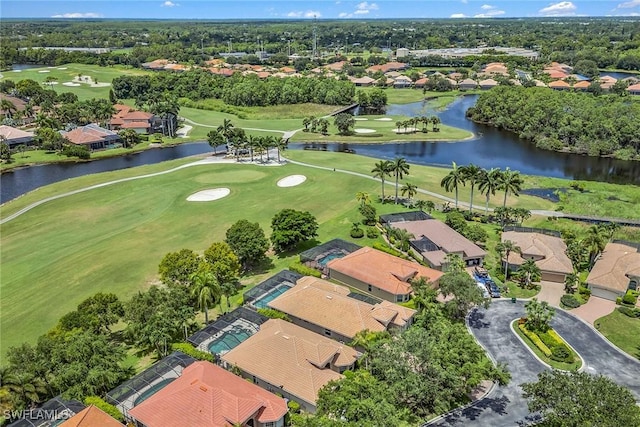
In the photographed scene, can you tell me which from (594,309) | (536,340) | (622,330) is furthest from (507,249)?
(536,340)

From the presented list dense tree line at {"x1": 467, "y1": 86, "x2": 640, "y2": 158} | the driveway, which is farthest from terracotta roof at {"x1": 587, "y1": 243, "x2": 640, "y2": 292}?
dense tree line at {"x1": 467, "y1": 86, "x2": 640, "y2": 158}

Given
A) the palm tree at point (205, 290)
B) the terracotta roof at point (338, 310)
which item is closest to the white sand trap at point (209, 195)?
the terracotta roof at point (338, 310)

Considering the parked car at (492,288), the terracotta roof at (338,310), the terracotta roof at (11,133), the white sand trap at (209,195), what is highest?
the terracotta roof at (11,133)

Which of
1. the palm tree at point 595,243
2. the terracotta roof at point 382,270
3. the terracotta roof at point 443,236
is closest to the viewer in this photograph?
the terracotta roof at point 382,270

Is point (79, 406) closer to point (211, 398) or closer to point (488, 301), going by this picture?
point (211, 398)

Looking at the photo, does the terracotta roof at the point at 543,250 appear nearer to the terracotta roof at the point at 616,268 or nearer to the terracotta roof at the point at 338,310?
the terracotta roof at the point at 616,268

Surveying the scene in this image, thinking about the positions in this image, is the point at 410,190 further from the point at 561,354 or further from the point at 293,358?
the point at 293,358

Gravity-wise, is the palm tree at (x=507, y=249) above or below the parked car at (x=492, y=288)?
above
